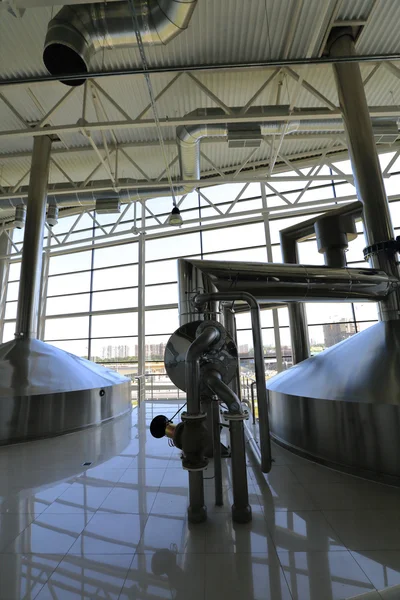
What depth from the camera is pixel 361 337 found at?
12.5 feet

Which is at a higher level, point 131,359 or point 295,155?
point 295,155

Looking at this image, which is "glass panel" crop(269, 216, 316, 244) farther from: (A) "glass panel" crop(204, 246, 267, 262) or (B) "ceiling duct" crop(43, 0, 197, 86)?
(B) "ceiling duct" crop(43, 0, 197, 86)

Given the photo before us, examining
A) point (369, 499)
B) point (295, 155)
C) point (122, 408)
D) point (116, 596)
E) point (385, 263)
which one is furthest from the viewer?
point (295, 155)

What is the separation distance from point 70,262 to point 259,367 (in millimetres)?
11991

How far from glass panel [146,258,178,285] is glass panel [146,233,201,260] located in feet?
0.98

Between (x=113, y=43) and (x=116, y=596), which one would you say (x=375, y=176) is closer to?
(x=113, y=43)

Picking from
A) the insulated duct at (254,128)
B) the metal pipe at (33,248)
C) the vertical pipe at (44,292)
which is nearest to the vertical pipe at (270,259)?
the insulated duct at (254,128)

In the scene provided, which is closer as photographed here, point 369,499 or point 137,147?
point 369,499

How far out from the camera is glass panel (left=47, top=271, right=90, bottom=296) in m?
12.3

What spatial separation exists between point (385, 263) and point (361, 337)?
114cm

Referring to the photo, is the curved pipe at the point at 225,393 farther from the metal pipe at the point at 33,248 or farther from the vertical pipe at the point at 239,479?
the metal pipe at the point at 33,248

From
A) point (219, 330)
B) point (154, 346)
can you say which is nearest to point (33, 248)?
point (219, 330)

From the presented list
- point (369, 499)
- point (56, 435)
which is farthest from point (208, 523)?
point (56, 435)

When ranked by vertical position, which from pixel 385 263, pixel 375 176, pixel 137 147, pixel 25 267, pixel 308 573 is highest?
pixel 137 147
